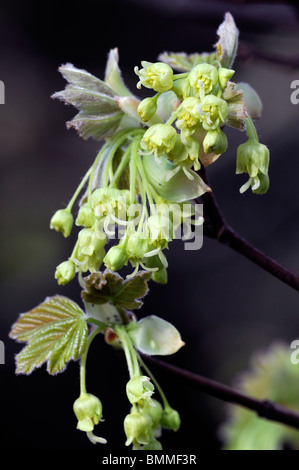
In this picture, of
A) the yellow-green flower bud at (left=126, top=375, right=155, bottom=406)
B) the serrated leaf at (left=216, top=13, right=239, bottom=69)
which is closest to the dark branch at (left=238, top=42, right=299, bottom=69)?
the serrated leaf at (left=216, top=13, right=239, bottom=69)

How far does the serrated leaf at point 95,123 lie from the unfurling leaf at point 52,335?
0.24 m

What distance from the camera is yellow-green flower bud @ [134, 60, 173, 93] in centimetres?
69

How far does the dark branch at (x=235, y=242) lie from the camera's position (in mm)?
794

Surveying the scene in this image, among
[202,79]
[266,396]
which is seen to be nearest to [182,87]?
[202,79]

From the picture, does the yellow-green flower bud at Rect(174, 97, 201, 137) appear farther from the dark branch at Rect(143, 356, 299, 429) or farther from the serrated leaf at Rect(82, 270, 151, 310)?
the dark branch at Rect(143, 356, 299, 429)

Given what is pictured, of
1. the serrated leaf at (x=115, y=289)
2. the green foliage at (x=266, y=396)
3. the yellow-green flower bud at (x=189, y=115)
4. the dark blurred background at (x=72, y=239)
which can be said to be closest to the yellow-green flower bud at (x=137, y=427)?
the serrated leaf at (x=115, y=289)

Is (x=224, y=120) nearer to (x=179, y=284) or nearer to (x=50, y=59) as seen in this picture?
(x=179, y=284)

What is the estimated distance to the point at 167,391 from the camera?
3.12m

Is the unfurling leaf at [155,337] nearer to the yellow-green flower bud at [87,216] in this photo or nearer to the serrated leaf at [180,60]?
the yellow-green flower bud at [87,216]

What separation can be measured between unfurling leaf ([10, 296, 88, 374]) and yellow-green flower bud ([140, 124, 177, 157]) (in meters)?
0.27

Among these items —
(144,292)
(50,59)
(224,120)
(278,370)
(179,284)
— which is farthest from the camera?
(50,59)

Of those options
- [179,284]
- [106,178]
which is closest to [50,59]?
[179,284]

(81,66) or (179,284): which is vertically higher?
(81,66)
